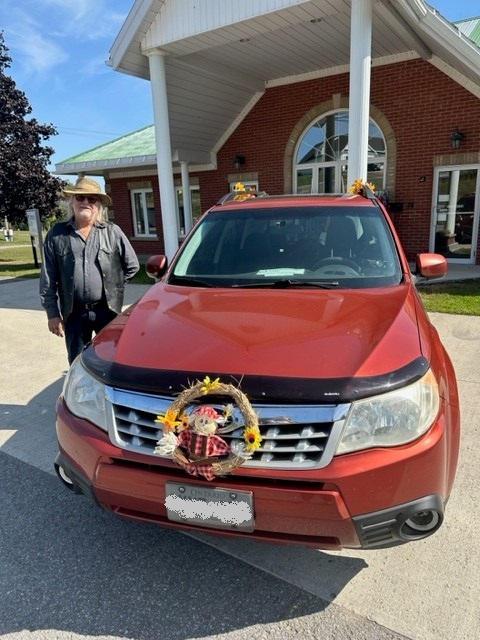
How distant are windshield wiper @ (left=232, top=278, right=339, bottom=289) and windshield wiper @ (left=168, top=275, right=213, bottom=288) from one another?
22 centimetres

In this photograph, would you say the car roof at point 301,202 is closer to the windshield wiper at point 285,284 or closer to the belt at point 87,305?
the windshield wiper at point 285,284

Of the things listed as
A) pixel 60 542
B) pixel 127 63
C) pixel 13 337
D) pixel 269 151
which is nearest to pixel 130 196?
pixel 269 151

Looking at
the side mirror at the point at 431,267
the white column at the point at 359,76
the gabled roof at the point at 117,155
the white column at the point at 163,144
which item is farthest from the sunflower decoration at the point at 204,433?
the gabled roof at the point at 117,155

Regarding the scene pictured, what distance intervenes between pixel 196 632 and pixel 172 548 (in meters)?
0.52

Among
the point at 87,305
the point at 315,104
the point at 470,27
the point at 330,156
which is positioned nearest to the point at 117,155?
the point at 315,104

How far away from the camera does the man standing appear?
333 centimetres

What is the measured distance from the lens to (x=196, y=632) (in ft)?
6.24

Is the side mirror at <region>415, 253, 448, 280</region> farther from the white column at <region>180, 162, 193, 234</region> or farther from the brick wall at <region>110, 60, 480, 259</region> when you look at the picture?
the white column at <region>180, 162, 193, 234</region>

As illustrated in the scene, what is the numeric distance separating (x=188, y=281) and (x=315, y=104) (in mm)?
9771

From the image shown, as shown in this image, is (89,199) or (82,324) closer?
(89,199)

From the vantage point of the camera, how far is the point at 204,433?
175cm

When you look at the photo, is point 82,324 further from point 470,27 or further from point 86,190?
point 470,27

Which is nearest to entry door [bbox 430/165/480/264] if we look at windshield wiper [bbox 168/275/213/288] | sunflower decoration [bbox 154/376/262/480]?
windshield wiper [bbox 168/275/213/288]

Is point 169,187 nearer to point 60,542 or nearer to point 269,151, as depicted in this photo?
point 269,151
